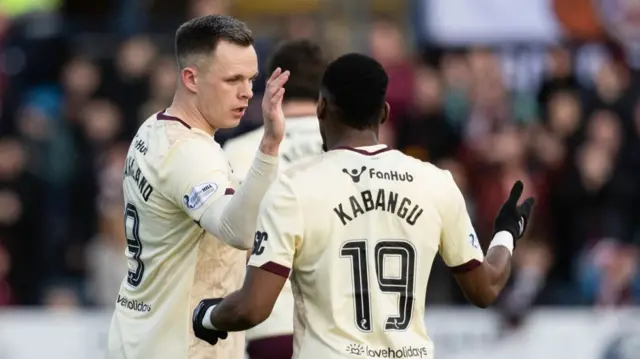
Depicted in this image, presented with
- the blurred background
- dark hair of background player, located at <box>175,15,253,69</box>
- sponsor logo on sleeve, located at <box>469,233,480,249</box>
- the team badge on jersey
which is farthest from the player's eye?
the blurred background

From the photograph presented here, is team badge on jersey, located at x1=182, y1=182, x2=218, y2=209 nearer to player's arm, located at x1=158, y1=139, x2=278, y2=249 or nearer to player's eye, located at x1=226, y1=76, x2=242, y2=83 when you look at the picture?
player's arm, located at x1=158, y1=139, x2=278, y2=249

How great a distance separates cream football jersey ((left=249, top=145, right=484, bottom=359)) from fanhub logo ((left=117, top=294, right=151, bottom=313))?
3.04 ft

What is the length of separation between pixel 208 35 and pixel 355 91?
3.16 ft

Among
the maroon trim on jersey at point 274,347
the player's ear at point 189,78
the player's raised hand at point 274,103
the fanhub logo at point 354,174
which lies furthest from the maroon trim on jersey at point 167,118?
the maroon trim on jersey at point 274,347

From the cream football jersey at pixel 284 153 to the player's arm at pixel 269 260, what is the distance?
88.2 inches

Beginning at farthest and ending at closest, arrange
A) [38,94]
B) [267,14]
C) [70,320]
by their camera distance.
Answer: [267,14] < [38,94] < [70,320]

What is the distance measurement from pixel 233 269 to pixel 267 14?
34.7ft

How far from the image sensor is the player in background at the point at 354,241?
5797 mm

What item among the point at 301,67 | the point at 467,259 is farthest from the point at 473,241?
the point at 301,67

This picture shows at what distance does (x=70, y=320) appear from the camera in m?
12.1

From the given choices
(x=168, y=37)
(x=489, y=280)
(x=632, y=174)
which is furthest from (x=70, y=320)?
(x=489, y=280)

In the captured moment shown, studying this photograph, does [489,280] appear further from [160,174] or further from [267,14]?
[267,14]

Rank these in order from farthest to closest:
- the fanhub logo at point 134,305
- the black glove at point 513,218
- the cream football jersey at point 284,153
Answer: the cream football jersey at point 284,153
the fanhub logo at point 134,305
the black glove at point 513,218

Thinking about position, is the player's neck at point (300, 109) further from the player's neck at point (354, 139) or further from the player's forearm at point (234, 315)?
the player's forearm at point (234, 315)
